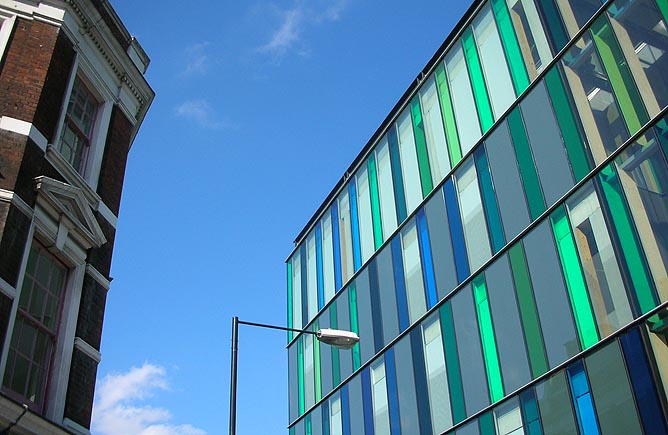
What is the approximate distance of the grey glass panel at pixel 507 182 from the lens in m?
18.1

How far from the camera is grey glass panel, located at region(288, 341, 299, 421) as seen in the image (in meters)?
29.6

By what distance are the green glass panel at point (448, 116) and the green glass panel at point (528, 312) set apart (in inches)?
176

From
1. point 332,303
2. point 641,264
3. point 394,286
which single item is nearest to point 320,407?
point 332,303

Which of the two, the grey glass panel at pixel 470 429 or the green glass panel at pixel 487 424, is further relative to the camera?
the grey glass panel at pixel 470 429

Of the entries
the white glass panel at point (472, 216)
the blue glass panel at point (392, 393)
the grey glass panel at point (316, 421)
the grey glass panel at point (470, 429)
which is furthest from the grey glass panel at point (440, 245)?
the grey glass panel at point (316, 421)

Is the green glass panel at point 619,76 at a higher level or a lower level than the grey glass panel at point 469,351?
higher

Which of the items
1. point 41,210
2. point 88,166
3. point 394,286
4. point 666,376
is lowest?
point 666,376

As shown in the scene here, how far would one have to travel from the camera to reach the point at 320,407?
27031 millimetres

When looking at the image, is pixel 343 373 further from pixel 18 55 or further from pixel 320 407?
pixel 18 55

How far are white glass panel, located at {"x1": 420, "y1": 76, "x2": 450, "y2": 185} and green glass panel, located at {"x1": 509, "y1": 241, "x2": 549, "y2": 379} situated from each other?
4814 mm

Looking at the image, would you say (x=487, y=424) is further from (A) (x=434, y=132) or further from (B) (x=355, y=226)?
(B) (x=355, y=226)

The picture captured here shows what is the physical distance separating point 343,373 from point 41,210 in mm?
16613

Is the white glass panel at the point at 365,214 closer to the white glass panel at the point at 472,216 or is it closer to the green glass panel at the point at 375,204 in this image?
the green glass panel at the point at 375,204

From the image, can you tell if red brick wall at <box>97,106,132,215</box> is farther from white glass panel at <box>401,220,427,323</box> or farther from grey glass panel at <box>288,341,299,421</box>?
grey glass panel at <box>288,341,299,421</box>
